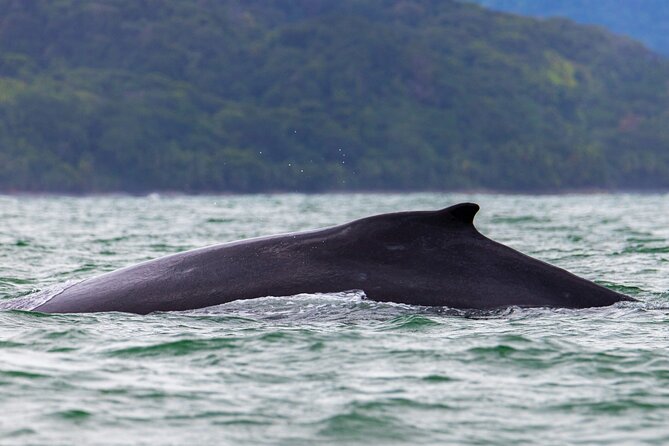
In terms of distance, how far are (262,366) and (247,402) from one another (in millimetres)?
949

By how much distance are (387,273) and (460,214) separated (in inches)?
28.3

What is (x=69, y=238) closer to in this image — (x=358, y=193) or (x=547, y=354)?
(x=547, y=354)

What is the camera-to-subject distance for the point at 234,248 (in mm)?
9531

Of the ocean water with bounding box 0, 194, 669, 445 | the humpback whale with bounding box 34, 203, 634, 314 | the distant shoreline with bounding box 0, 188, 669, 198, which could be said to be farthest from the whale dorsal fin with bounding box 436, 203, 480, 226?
the distant shoreline with bounding box 0, 188, 669, 198

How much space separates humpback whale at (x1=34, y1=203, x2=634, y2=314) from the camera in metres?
8.96

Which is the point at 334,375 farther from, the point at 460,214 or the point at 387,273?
the point at 460,214

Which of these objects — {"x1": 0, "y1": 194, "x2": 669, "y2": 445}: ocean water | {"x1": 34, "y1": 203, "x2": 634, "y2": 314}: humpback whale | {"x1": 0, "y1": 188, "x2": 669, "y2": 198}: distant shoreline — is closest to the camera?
{"x1": 0, "y1": 194, "x2": 669, "y2": 445}: ocean water

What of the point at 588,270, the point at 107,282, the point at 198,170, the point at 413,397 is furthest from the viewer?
the point at 198,170

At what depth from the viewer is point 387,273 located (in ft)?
29.6

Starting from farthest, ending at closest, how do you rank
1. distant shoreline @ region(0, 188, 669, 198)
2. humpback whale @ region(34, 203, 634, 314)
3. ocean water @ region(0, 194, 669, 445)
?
distant shoreline @ region(0, 188, 669, 198), humpback whale @ region(34, 203, 634, 314), ocean water @ region(0, 194, 669, 445)

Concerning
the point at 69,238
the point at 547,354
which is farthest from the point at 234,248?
the point at 69,238

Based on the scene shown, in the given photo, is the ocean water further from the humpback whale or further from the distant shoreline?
the distant shoreline

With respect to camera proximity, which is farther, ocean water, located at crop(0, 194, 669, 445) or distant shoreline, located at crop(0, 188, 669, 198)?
distant shoreline, located at crop(0, 188, 669, 198)

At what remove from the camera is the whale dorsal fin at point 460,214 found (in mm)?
8992
